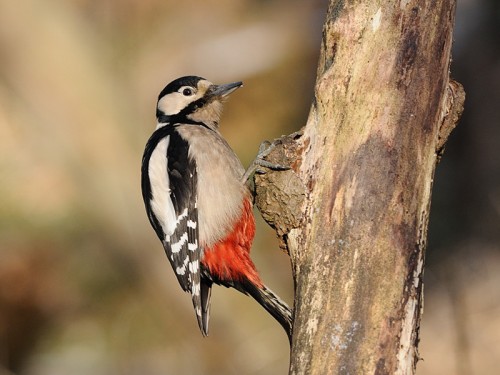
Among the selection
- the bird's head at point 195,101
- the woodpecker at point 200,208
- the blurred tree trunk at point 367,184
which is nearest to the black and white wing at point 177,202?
the woodpecker at point 200,208

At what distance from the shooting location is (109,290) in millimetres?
7246

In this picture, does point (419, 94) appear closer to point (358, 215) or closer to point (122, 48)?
point (358, 215)

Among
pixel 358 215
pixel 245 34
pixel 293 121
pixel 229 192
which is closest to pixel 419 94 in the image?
pixel 358 215

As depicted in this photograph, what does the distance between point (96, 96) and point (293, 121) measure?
1889 mm

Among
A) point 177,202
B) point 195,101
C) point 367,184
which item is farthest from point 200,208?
point 367,184

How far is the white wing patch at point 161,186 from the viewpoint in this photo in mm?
4062

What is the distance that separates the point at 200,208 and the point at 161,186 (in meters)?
0.23

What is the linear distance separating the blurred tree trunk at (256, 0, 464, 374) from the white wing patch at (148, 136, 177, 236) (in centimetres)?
115

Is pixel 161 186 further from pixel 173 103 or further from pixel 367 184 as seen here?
pixel 367 184

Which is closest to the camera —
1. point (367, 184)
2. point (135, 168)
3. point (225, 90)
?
point (367, 184)

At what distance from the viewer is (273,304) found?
350cm

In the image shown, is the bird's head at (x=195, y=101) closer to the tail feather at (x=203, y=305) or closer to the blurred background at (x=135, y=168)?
the tail feather at (x=203, y=305)

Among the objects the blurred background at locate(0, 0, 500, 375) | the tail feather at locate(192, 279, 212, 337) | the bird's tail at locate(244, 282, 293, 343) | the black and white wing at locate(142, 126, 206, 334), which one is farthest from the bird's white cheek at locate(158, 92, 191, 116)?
the blurred background at locate(0, 0, 500, 375)

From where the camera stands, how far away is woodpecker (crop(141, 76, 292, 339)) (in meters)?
3.94
